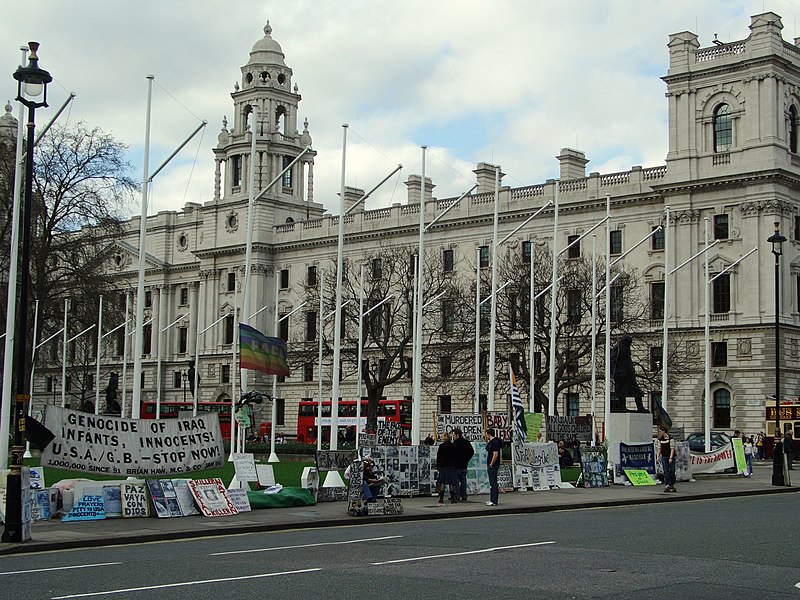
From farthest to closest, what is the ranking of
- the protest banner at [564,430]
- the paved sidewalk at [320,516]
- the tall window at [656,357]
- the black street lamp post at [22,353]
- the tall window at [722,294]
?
the tall window at [722,294], the tall window at [656,357], the protest banner at [564,430], the paved sidewalk at [320,516], the black street lamp post at [22,353]

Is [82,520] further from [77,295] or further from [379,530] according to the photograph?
[77,295]

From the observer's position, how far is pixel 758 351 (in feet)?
244

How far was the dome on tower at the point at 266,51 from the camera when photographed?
10606 centimetres

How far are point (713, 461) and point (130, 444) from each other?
26.5 meters

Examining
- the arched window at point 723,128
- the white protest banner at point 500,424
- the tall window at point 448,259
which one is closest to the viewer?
the white protest banner at point 500,424

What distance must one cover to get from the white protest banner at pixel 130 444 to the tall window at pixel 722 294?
183 ft

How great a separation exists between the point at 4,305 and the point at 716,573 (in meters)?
Answer: 50.0

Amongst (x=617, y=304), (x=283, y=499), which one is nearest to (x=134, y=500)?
(x=283, y=499)

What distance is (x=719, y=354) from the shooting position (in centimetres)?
7669

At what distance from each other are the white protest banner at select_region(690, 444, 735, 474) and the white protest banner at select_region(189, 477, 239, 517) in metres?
22.8

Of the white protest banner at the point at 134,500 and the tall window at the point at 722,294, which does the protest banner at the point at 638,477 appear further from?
the tall window at the point at 722,294

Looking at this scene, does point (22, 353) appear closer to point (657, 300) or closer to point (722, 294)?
point (722, 294)

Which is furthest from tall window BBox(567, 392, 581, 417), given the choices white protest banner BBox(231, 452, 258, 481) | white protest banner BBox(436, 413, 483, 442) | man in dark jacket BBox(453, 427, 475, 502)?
white protest banner BBox(231, 452, 258, 481)

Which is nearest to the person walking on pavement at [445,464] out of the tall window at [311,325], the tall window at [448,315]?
the tall window at [448,315]
